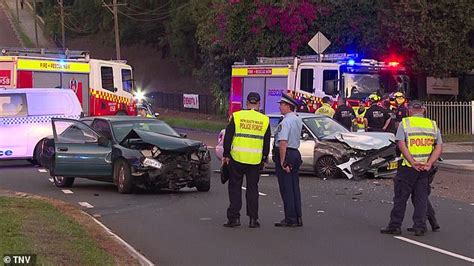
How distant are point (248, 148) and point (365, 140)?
20.8ft

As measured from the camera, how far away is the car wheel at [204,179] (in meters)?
14.4

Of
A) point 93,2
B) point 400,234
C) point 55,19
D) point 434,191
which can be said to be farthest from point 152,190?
point 55,19

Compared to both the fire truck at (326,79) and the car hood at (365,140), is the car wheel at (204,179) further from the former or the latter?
the fire truck at (326,79)

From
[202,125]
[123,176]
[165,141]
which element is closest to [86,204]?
[123,176]

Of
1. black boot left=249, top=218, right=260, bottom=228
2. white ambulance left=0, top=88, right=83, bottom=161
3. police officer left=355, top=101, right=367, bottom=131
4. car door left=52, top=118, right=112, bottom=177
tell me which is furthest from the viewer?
police officer left=355, top=101, right=367, bottom=131

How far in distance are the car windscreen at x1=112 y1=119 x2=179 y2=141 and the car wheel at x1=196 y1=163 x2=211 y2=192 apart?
3.57ft

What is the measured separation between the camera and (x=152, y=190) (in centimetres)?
1509

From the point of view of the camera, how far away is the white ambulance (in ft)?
63.1

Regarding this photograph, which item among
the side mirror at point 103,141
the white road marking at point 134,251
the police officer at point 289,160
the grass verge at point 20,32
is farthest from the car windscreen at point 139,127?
the grass verge at point 20,32

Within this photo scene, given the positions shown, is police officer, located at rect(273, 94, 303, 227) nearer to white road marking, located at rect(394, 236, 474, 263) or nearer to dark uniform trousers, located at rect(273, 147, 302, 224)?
dark uniform trousers, located at rect(273, 147, 302, 224)

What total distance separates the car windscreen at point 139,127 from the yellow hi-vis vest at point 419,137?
617 cm

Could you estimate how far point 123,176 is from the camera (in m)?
14.3

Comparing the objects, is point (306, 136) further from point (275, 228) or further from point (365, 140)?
point (275, 228)

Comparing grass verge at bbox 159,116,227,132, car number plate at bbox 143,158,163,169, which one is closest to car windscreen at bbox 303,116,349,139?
car number plate at bbox 143,158,163,169
